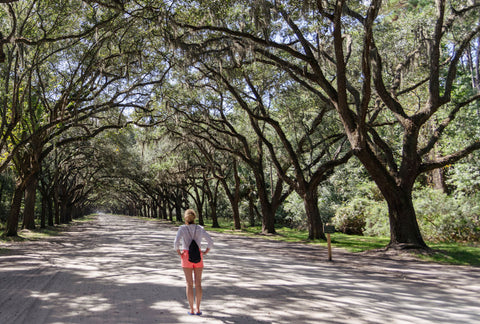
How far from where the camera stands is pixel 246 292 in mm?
6297

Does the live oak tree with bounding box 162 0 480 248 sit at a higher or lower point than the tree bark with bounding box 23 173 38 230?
higher

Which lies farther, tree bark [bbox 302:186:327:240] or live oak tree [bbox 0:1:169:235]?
tree bark [bbox 302:186:327:240]

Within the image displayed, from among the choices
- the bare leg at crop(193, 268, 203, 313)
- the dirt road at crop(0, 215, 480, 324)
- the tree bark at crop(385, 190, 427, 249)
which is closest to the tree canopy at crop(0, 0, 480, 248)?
the tree bark at crop(385, 190, 427, 249)

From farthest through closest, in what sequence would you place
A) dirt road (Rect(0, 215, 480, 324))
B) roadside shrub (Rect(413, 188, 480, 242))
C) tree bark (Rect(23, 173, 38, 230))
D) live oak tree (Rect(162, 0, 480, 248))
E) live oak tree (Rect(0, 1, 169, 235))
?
tree bark (Rect(23, 173, 38, 230)) < roadside shrub (Rect(413, 188, 480, 242)) < live oak tree (Rect(0, 1, 169, 235)) < live oak tree (Rect(162, 0, 480, 248)) < dirt road (Rect(0, 215, 480, 324))

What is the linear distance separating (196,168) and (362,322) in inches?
1005

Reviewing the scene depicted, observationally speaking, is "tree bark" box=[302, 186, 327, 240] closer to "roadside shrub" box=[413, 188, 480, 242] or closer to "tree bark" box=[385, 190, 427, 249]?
"roadside shrub" box=[413, 188, 480, 242]

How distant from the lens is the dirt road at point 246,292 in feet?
16.1

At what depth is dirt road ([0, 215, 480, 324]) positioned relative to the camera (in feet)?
16.1

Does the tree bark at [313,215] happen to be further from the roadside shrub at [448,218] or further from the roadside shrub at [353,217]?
the roadside shrub at [353,217]

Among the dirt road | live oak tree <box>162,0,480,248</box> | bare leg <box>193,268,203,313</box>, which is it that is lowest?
the dirt road

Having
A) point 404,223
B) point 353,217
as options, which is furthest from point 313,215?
point 353,217

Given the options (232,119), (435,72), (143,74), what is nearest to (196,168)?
(232,119)

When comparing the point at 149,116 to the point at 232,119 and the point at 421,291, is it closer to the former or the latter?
the point at 232,119

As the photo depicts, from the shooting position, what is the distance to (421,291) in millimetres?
6504
